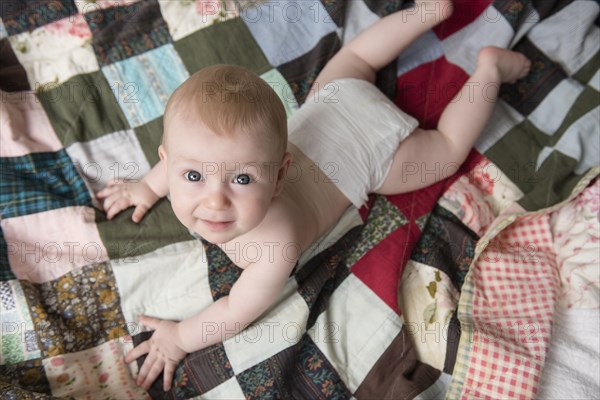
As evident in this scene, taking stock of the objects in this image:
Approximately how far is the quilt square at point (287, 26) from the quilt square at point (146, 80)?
212 mm

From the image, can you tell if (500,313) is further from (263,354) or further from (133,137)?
(133,137)

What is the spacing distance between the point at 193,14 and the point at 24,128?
1.56 feet

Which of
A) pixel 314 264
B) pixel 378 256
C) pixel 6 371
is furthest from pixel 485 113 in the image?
pixel 6 371

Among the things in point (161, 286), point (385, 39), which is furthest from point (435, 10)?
point (161, 286)

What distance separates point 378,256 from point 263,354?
317 mm

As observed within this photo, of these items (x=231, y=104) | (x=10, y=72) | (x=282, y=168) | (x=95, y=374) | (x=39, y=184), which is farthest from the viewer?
(x=10, y=72)

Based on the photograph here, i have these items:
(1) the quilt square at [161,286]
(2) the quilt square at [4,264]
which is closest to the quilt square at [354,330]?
(1) the quilt square at [161,286]

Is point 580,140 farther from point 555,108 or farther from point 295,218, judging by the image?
point 295,218

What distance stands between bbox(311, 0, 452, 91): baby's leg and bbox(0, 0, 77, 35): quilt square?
2.04 feet

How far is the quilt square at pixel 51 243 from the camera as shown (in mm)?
1022

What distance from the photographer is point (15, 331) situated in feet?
3.10

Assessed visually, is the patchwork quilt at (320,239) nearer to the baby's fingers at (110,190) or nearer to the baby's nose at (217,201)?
the baby's fingers at (110,190)

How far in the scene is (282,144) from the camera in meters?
0.83

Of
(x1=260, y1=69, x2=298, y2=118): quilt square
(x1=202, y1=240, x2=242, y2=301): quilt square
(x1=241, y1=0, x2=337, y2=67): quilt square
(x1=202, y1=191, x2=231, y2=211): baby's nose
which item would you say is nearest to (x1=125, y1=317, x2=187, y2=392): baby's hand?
(x1=202, y1=240, x2=242, y2=301): quilt square
